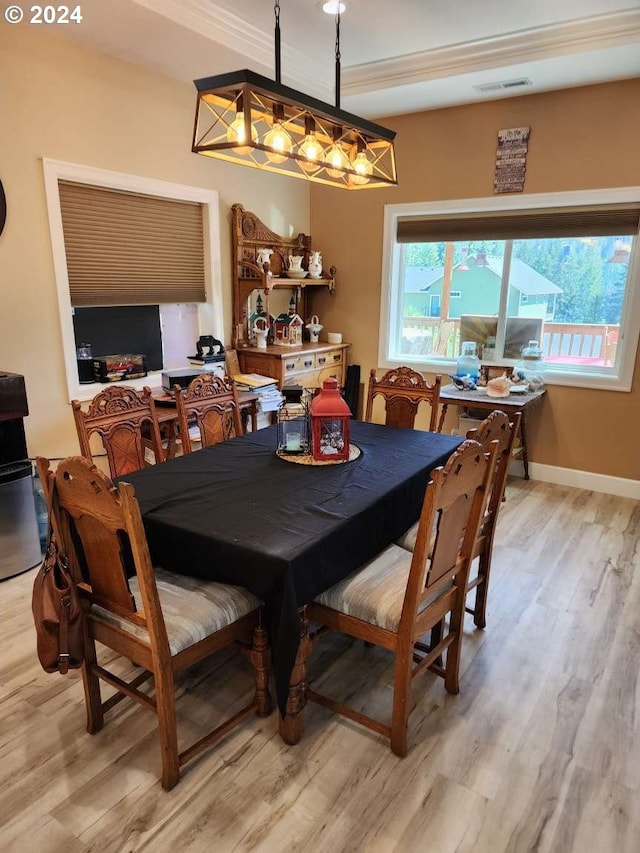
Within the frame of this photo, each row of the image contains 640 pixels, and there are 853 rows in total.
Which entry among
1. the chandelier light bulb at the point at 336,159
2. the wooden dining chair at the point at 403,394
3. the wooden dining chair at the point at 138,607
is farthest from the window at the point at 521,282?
the wooden dining chair at the point at 138,607

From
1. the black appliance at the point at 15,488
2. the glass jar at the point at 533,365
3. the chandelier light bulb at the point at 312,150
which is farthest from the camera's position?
the glass jar at the point at 533,365

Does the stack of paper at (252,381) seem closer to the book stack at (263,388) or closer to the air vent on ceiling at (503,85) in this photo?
the book stack at (263,388)

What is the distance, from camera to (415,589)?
1.63m

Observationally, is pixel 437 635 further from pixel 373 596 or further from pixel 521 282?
pixel 521 282

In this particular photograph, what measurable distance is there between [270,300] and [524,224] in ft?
6.89

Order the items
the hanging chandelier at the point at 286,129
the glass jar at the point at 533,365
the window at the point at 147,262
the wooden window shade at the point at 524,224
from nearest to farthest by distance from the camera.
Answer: the hanging chandelier at the point at 286,129 < the window at the point at 147,262 < the wooden window shade at the point at 524,224 < the glass jar at the point at 533,365

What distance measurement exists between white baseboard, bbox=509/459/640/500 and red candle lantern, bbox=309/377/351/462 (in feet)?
8.41

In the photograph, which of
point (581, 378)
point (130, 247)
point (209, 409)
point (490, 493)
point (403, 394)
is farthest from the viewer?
point (581, 378)

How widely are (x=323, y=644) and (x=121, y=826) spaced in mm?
1011

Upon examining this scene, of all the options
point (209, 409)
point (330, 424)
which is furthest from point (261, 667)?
point (209, 409)

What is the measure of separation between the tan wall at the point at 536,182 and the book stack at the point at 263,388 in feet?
4.05

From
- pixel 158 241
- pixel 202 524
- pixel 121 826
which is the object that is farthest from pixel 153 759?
pixel 158 241

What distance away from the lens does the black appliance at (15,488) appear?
2.69 metres

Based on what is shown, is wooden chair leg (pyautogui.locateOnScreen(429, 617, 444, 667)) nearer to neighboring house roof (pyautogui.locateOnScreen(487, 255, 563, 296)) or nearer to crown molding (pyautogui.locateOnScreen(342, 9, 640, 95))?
neighboring house roof (pyautogui.locateOnScreen(487, 255, 563, 296))
